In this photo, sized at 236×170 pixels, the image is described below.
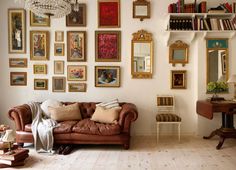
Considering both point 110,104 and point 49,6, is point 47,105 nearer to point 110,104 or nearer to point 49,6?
point 110,104

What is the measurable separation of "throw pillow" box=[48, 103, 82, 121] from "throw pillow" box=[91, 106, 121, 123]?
1.12 ft

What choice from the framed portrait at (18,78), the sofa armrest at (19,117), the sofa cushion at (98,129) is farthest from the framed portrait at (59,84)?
the sofa cushion at (98,129)

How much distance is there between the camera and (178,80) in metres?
4.93

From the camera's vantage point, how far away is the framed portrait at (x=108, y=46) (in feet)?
16.1

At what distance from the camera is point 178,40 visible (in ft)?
16.0

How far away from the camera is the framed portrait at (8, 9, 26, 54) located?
4.97m

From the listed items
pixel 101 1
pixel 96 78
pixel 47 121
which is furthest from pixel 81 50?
pixel 47 121

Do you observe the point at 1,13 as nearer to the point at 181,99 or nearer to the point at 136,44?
the point at 136,44

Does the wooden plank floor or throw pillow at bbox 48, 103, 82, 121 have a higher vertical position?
throw pillow at bbox 48, 103, 82, 121

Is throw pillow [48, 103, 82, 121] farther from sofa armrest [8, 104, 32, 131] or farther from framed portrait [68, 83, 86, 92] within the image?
framed portrait [68, 83, 86, 92]

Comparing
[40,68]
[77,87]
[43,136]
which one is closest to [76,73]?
[77,87]

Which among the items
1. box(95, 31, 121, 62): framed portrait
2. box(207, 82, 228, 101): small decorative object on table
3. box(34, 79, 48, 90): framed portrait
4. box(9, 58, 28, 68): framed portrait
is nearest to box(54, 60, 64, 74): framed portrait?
box(34, 79, 48, 90): framed portrait

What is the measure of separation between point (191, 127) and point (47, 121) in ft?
9.70

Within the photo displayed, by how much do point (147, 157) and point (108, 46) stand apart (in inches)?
96.6
